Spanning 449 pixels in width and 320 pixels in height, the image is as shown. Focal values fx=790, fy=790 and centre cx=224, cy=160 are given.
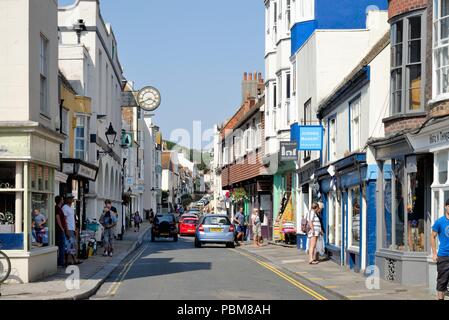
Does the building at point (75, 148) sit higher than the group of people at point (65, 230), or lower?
Answer: higher

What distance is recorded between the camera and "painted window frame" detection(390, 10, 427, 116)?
17859mm

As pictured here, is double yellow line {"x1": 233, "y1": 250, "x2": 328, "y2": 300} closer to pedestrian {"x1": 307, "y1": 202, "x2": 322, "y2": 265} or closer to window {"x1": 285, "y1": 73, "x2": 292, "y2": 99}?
pedestrian {"x1": 307, "y1": 202, "x2": 322, "y2": 265}

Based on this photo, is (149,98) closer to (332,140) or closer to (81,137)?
(81,137)

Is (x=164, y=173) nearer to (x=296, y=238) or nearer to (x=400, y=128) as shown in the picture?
(x=296, y=238)

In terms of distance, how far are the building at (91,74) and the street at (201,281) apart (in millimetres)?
7537

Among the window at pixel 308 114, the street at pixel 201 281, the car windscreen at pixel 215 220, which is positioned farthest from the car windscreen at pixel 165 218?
the street at pixel 201 281

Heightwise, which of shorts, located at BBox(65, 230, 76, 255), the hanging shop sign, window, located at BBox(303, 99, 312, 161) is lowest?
shorts, located at BBox(65, 230, 76, 255)

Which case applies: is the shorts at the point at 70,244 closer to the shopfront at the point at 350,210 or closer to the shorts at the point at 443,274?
the shopfront at the point at 350,210

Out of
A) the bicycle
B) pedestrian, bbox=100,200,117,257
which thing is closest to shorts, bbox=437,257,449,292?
the bicycle

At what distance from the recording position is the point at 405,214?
18.5 meters

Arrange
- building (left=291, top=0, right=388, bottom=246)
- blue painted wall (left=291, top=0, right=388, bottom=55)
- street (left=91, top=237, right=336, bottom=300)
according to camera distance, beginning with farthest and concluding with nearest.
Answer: blue painted wall (left=291, top=0, right=388, bottom=55) < building (left=291, top=0, right=388, bottom=246) < street (left=91, top=237, right=336, bottom=300)

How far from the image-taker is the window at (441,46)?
1662 cm

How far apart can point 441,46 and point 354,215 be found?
24.7ft

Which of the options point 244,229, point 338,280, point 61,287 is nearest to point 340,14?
point 338,280
